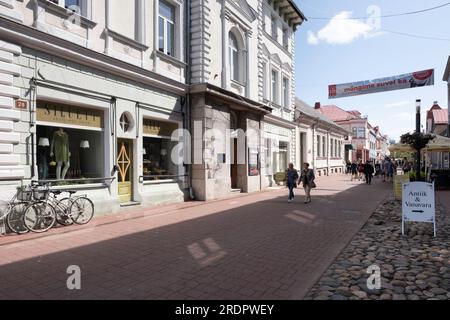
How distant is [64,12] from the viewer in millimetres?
8320

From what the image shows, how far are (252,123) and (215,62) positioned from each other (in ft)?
13.3

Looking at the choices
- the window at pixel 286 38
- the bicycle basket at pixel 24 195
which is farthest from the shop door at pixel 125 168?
the window at pixel 286 38

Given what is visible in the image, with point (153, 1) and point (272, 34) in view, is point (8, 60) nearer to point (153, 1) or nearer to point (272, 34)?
point (153, 1)

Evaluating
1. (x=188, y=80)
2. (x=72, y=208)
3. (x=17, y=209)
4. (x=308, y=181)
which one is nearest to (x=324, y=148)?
(x=308, y=181)

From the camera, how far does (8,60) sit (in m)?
7.13

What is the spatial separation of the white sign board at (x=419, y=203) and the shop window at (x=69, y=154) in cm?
802

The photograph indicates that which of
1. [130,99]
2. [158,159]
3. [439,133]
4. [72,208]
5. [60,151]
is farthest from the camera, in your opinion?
[439,133]

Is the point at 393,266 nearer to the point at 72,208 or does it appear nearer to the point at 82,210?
the point at 82,210

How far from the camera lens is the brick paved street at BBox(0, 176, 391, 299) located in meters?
4.19

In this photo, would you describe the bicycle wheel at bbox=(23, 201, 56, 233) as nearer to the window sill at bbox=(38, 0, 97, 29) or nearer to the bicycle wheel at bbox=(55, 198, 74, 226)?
the bicycle wheel at bbox=(55, 198, 74, 226)

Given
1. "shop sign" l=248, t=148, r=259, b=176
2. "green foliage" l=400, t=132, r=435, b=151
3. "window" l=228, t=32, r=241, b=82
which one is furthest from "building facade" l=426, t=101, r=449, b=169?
"window" l=228, t=32, r=241, b=82

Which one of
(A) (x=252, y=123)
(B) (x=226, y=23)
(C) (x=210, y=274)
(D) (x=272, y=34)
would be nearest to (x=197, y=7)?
(B) (x=226, y=23)

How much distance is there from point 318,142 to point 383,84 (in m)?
8.60

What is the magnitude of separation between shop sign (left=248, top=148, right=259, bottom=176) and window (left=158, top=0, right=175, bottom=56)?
6475 mm
